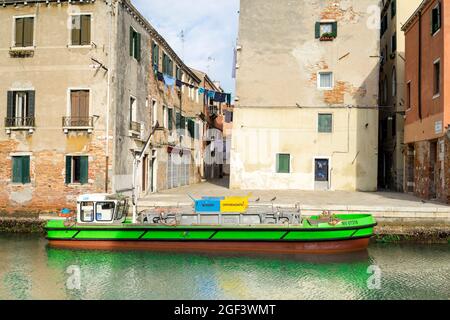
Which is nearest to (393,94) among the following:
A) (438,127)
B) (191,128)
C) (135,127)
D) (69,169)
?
(438,127)

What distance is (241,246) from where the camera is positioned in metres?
14.6

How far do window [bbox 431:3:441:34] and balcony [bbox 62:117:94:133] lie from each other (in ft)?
51.6

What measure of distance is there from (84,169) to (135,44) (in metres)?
6.92

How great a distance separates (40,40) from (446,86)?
17838mm

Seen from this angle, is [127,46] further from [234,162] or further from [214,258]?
[214,258]

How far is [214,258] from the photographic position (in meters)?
14.1

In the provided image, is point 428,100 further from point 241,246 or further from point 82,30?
point 82,30

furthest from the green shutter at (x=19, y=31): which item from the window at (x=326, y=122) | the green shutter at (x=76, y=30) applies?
the window at (x=326, y=122)

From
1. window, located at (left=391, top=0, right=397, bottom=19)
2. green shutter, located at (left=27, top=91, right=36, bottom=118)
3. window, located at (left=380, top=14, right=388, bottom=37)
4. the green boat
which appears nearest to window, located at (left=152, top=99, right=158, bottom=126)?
green shutter, located at (left=27, top=91, right=36, bottom=118)

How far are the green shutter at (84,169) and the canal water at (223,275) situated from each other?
4182 mm

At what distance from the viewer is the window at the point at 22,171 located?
63.9 feet

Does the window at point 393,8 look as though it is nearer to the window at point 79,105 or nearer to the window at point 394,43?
the window at point 394,43
